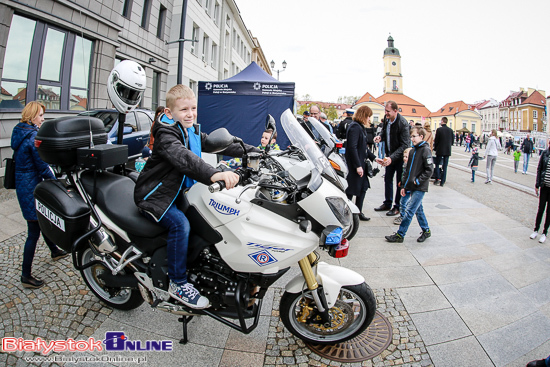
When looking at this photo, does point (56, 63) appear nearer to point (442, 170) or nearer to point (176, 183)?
point (176, 183)

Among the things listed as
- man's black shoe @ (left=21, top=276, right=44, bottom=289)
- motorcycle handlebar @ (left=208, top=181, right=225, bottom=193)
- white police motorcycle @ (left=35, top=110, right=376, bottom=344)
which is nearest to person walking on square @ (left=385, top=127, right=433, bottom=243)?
white police motorcycle @ (left=35, top=110, right=376, bottom=344)

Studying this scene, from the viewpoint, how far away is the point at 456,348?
2725 millimetres

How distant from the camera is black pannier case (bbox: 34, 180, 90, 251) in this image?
2.62 m

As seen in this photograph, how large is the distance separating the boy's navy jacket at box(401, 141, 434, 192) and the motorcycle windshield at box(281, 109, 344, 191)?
9.47ft

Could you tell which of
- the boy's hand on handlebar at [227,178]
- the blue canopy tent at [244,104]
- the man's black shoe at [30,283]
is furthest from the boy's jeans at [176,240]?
the blue canopy tent at [244,104]

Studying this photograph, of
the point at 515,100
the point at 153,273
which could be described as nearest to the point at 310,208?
the point at 153,273

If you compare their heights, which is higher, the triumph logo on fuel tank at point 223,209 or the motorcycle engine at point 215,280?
the triumph logo on fuel tank at point 223,209

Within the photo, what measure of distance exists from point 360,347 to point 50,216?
9.28ft

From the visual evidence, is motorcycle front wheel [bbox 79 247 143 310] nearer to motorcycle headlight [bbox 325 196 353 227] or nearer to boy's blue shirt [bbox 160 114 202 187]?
boy's blue shirt [bbox 160 114 202 187]

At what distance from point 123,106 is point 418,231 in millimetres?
5042

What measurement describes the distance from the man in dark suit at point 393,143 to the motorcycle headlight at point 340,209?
159 inches

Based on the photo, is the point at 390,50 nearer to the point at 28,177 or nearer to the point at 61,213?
the point at 28,177

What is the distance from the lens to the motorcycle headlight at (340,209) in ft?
7.31

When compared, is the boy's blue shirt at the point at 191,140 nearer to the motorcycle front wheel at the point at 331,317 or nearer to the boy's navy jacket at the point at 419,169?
the motorcycle front wheel at the point at 331,317
